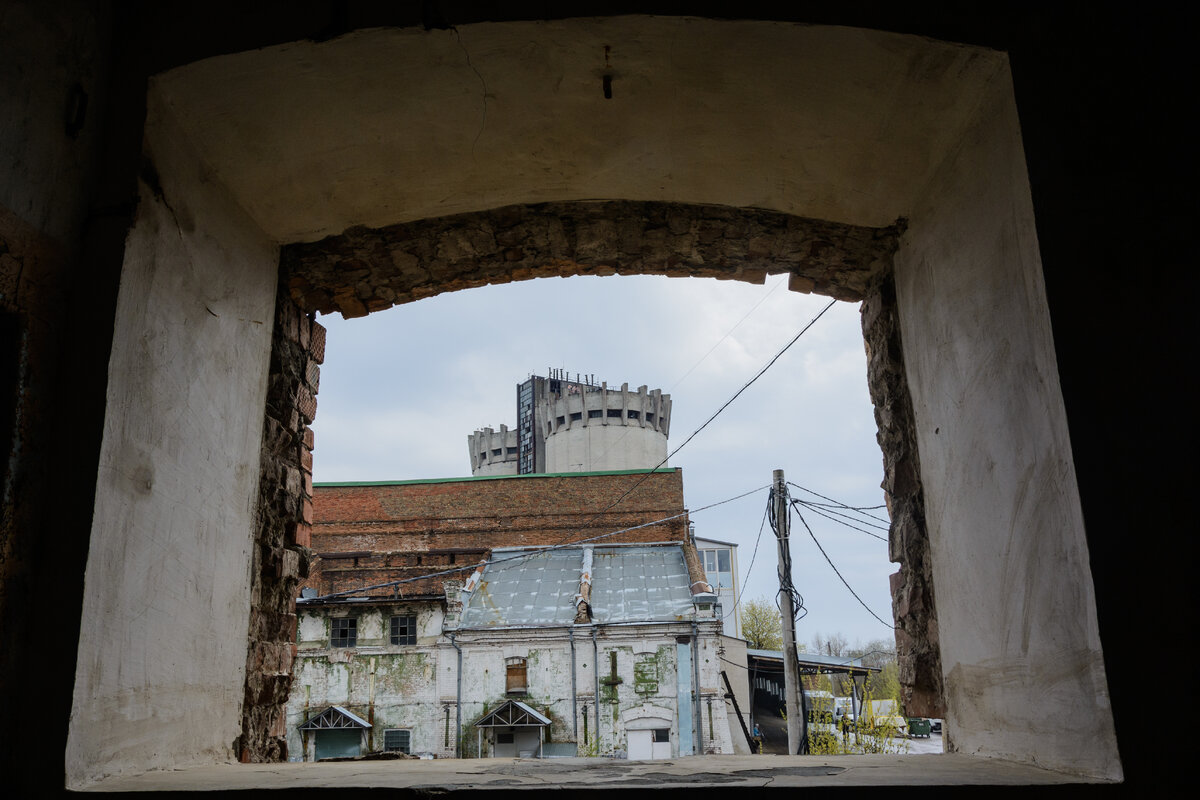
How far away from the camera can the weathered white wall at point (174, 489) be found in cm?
191

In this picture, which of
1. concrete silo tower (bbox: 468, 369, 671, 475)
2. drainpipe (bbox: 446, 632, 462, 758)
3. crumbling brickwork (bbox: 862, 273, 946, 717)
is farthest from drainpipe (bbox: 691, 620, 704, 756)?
concrete silo tower (bbox: 468, 369, 671, 475)

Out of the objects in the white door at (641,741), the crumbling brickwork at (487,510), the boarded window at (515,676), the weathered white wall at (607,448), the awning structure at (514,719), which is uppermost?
A: the weathered white wall at (607,448)

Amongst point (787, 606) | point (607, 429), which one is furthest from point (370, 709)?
point (607, 429)

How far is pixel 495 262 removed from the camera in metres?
A: 3.30

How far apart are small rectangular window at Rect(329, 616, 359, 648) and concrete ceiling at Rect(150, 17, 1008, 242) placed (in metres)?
15.3

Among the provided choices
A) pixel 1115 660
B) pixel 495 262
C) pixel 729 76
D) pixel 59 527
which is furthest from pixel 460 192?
pixel 1115 660

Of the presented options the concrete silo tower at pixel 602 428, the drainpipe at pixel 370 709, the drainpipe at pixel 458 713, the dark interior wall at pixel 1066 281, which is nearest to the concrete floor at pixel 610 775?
the dark interior wall at pixel 1066 281

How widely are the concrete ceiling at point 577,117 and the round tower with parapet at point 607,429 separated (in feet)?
108

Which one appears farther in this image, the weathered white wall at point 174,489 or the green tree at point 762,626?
the green tree at point 762,626

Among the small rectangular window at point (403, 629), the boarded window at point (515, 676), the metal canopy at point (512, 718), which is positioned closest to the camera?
the metal canopy at point (512, 718)

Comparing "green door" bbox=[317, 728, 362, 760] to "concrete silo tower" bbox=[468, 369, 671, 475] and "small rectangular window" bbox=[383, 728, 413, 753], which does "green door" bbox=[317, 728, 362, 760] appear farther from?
"concrete silo tower" bbox=[468, 369, 671, 475]

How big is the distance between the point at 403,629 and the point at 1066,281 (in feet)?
53.9

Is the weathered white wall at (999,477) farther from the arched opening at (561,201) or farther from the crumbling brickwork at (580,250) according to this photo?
the crumbling brickwork at (580,250)

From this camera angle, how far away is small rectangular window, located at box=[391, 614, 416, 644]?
16.6 m
